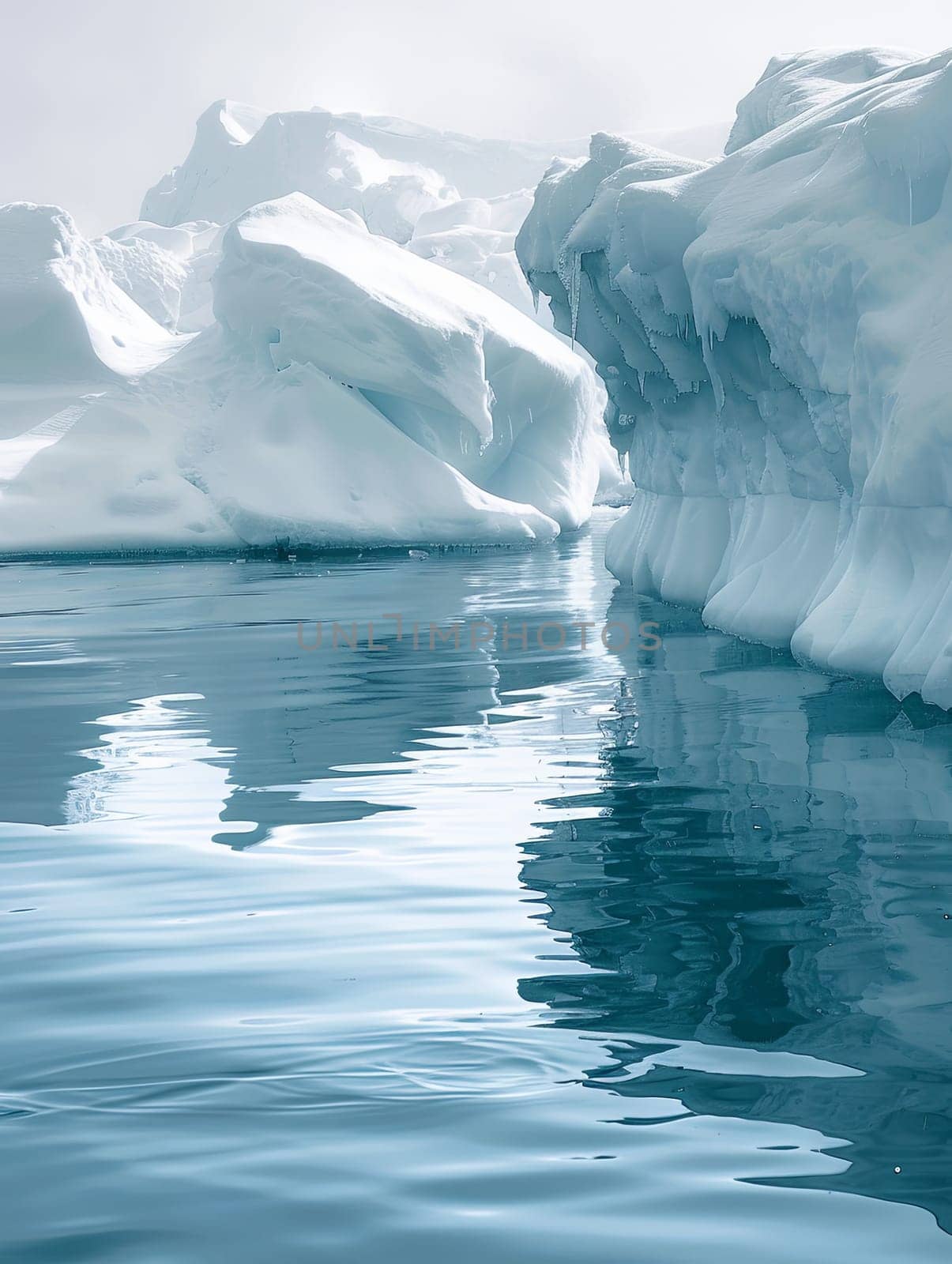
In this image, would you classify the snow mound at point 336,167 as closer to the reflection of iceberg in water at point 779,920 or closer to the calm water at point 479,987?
the calm water at point 479,987

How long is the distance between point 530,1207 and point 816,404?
8.79 metres

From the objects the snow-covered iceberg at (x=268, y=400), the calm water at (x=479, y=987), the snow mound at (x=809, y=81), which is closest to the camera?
the calm water at (x=479, y=987)

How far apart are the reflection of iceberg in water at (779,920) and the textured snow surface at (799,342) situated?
137 centimetres

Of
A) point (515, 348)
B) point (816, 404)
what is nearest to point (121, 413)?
point (515, 348)

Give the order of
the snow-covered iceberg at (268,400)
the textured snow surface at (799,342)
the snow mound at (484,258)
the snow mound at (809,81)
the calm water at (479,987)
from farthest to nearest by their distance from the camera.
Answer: the snow mound at (484,258)
the snow-covered iceberg at (268,400)
the snow mound at (809,81)
the textured snow surface at (799,342)
the calm water at (479,987)

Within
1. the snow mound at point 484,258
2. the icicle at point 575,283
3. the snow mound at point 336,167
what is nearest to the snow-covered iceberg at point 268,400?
the icicle at point 575,283

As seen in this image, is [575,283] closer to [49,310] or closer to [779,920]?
[779,920]

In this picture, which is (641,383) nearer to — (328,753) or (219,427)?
(328,753)

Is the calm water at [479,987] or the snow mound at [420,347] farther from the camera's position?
the snow mound at [420,347]

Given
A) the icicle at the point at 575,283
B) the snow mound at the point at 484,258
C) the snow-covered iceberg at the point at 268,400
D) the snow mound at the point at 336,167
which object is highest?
the snow mound at the point at 336,167

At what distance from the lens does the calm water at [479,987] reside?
2820mm

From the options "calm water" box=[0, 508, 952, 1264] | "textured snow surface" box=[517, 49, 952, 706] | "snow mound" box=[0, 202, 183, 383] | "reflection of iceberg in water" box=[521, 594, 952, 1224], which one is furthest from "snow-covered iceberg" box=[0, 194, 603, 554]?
"reflection of iceberg in water" box=[521, 594, 952, 1224]

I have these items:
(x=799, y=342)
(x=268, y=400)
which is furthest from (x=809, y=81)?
(x=268, y=400)

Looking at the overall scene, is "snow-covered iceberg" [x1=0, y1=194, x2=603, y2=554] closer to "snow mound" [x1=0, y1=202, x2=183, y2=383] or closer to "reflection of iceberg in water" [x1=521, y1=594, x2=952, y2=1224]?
"snow mound" [x1=0, y1=202, x2=183, y2=383]
